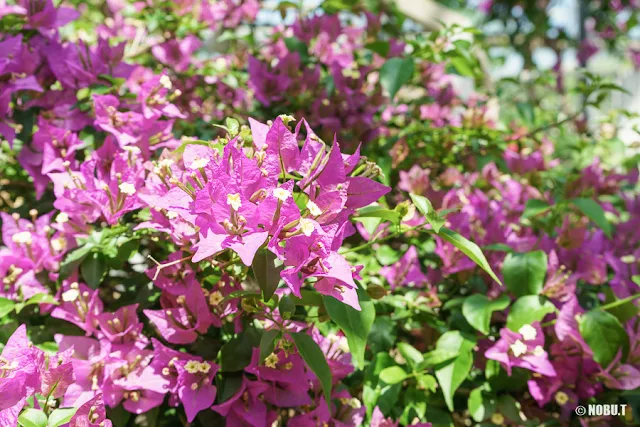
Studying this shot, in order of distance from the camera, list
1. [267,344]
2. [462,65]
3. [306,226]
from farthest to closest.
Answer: [462,65], [267,344], [306,226]

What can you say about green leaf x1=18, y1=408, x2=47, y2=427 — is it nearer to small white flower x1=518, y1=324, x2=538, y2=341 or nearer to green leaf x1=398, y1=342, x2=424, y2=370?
green leaf x1=398, y1=342, x2=424, y2=370

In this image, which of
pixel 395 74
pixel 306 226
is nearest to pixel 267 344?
pixel 306 226

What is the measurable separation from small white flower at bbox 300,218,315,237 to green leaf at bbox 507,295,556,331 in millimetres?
511

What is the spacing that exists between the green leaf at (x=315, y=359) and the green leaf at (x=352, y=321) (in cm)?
4

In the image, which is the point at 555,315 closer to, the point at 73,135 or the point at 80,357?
the point at 80,357

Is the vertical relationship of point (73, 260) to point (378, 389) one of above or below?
above

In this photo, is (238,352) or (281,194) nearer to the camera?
(281,194)

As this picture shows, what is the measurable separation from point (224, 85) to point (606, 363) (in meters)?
1.06

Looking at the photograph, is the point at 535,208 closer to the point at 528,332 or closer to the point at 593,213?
the point at 593,213

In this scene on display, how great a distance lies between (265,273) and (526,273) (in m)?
0.55

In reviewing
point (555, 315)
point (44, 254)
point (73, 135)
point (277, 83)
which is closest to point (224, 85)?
point (277, 83)

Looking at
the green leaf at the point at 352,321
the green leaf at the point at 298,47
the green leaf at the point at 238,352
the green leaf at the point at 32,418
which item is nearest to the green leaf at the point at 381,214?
the green leaf at the point at 352,321

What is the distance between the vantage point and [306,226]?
1.89 ft

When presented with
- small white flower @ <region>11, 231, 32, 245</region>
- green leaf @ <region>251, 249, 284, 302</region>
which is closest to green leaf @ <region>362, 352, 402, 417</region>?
green leaf @ <region>251, 249, 284, 302</region>
